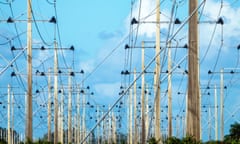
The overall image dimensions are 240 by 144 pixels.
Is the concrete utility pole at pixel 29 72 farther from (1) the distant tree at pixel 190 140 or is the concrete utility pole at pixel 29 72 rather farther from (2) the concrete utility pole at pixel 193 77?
(2) the concrete utility pole at pixel 193 77

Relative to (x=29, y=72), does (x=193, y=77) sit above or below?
below

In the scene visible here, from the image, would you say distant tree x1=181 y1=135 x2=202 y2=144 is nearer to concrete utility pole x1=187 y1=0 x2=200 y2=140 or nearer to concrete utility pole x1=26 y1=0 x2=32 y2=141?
concrete utility pole x1=187 y1=0 x2=200 y2=140

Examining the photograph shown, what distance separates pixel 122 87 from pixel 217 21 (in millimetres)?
45000

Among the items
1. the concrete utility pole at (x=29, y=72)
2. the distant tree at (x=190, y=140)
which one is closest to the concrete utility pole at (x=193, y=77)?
the distant tree at (x=190, y=140)

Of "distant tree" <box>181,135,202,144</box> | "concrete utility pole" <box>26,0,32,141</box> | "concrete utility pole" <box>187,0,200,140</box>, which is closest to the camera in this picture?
"concrete utility pole" <box>187,0,200,140</box>

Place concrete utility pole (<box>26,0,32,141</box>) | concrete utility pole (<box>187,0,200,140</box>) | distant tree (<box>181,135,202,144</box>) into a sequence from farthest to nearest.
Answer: concrete utility pole (<box>26,0,32,141</box>) → distant tree (<box>181,135,202,144</box>) → concrete utility pole (<box>187,0,200,140</box>)

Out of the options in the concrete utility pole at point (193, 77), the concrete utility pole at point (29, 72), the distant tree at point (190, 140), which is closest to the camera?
the concrete utility pole at point (193, 77)

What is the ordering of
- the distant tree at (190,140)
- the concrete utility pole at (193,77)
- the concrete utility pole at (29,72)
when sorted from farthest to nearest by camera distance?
the concrete utility pole at (29,72) < the distant tree at (190,140) < the concrete utility pole at (193,77)

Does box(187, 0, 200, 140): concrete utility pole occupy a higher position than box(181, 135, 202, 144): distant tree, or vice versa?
box(187, 0, 200, 140): concrete utility pole

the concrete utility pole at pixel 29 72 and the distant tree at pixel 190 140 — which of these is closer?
the distant tree at pixel 190 140

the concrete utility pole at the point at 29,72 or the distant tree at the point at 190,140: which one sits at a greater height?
the concrete utility pole at the point at 29,72

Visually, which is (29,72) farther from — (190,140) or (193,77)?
(193,77)

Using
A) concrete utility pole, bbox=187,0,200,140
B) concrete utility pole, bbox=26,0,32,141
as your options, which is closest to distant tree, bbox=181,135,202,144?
concrete utility pole, bbox=187,0,200,140

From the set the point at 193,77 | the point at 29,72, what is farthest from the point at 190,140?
the point at 29,72
